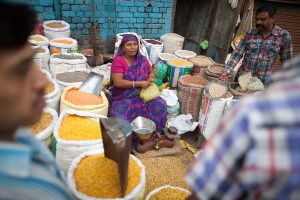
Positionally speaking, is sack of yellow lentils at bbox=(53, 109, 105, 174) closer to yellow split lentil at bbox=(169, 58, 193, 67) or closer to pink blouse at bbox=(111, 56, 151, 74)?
pink blouse at bbox=(111, 56, 151, 74)

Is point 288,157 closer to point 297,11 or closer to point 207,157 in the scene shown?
point 207,157

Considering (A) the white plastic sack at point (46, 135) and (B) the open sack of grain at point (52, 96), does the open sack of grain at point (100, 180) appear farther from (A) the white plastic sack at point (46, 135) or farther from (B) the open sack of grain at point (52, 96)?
(B) the open sack of grain at point (52, 96)

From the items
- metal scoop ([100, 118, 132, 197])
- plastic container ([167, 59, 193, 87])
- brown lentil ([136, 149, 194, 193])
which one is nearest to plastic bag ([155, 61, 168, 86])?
plastic container ([167, 59, 193, 87])

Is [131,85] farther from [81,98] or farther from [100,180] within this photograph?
[100,180]

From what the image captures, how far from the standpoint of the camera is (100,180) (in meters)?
1.92

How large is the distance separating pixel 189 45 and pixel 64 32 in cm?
344

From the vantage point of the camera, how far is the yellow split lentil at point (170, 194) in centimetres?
238

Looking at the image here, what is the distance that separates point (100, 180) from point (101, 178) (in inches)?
0.6

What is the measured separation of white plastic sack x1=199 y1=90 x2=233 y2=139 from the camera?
358 centimetres

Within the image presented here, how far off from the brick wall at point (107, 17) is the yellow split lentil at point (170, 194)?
4084 millimetres

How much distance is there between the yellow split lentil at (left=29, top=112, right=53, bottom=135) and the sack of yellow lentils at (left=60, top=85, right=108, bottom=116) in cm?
29

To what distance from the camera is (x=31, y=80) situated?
0.86m

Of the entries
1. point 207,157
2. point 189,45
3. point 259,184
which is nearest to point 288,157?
point 259,184

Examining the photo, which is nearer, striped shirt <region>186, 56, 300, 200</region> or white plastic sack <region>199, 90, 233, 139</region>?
striped shirt <region>186, 56, 300, 200</region>
